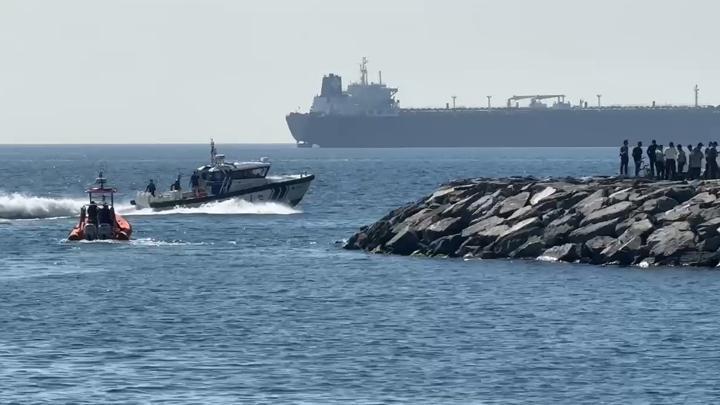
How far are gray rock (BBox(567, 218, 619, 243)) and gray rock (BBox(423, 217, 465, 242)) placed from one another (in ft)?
17.4

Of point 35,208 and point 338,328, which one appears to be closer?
point 338,328

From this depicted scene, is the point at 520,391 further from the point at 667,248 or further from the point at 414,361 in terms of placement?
the point at 667,248

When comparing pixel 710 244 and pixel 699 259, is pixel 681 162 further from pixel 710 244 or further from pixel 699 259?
pixel 699 259

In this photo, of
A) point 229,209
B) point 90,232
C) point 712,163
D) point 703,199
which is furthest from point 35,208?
point 703,199

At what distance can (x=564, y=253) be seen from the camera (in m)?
48.2

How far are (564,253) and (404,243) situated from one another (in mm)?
6953

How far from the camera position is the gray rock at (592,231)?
1896 inches

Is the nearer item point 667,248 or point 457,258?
point 667,248

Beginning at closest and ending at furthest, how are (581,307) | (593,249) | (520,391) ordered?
(520,391)
(581,307)
(593,249)

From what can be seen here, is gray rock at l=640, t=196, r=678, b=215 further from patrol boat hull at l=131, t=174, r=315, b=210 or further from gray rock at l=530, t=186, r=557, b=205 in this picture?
patrol boat hull at l=131, t=174, r=315, b=210

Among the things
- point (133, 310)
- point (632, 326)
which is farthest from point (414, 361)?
point (133, 310)

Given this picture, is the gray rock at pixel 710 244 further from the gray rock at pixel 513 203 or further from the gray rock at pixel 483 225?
the gray rock at pixel 513 203

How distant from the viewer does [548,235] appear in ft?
163

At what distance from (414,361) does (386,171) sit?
12665cm
